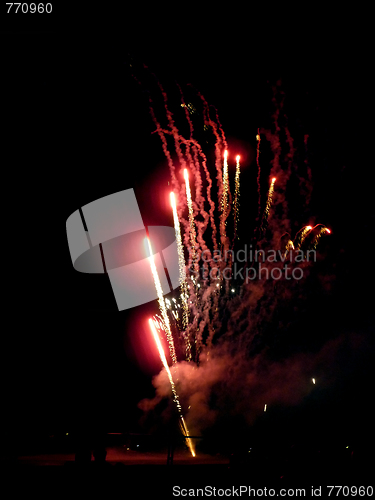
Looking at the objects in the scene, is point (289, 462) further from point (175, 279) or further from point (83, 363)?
point (83, 363)

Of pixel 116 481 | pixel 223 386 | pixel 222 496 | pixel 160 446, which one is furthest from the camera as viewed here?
pixel 223 386

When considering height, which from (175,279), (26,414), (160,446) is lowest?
(160,446)

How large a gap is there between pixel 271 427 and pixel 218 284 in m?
7.55

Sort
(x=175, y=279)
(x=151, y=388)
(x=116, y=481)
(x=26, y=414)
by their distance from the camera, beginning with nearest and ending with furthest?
1. (x=116, y=481)
2. (x=175, y=279)
3. (x=26, y=414)
4. (x=151, y=388)

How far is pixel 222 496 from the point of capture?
4426 mm

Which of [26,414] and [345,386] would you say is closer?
[345,386]

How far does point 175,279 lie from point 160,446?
325 inches

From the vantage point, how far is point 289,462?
4.61m

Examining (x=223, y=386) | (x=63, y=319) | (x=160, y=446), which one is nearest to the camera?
(x=160, y=446)

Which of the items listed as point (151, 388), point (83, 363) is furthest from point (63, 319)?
point (151, 388)

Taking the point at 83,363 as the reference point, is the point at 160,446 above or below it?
below

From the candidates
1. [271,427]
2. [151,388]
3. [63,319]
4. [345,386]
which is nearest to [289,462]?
[271,427]

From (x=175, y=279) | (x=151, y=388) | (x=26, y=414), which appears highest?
(x=175, y=279)

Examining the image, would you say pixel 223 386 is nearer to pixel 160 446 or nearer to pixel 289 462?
pixel 160 446
